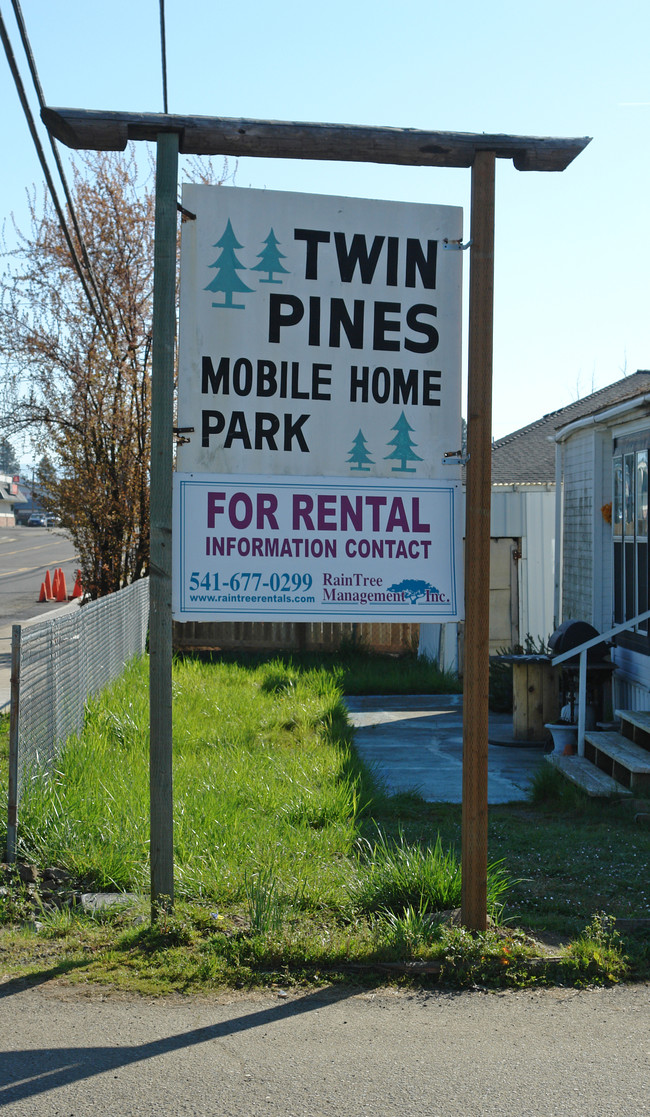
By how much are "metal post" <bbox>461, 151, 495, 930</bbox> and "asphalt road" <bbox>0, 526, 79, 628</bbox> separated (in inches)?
462

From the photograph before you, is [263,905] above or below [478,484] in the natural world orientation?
below

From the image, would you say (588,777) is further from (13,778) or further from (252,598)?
(13,778)

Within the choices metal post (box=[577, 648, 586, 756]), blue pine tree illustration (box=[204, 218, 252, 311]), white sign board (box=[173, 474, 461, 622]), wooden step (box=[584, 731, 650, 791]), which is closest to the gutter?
metal post (box=[577, 648, 586, 756])

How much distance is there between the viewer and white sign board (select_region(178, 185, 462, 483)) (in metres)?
4.81

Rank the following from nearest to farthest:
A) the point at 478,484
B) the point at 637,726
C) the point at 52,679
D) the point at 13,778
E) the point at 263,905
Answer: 1. the point at 263,905
2. the point at 478,484
3. the point at 13,778
4. the point at 52,679
5. the point at 637,726

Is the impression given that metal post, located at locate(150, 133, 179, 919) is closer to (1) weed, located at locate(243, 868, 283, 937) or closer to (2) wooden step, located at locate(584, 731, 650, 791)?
(1) weed, located at locate(243, 868, 283, 937)

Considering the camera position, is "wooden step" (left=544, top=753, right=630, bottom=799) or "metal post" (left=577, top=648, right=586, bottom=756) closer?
"wooden step" (left=544, top=753, right=630, bottom=799)

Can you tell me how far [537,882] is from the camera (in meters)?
5.42

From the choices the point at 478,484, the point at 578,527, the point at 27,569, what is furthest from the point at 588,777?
the point at 27,569

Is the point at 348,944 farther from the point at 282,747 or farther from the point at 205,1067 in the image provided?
the point at 282,747

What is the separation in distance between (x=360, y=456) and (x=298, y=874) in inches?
81.8

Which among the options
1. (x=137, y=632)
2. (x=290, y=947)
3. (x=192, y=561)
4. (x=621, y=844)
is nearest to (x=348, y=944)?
(x=290, y=947)

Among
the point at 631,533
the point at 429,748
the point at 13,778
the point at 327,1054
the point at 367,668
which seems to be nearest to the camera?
the point at 327,1054

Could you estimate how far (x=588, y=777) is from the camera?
7.65m
